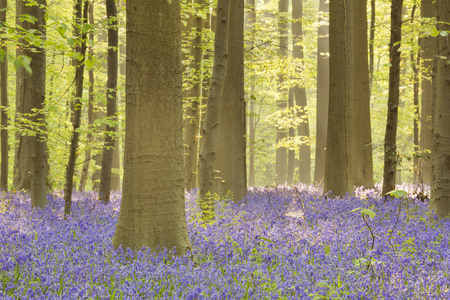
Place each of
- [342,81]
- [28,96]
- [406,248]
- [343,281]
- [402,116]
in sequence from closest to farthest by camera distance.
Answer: [343,281] < [406,248] < [342,81] < [28,96] < [402,116]

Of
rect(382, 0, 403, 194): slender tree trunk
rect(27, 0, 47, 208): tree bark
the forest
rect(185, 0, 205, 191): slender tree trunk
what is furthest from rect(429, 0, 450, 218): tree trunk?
rect(185, 0, 205, 191): slender tree trunk

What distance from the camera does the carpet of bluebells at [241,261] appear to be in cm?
414

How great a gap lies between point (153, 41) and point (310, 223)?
420cm

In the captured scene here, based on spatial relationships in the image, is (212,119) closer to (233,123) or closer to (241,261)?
(233,123)

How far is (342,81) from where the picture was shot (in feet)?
37.2

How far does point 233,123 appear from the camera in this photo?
35.9 ft

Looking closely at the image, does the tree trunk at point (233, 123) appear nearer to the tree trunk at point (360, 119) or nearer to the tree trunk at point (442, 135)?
the tree trunk at point (360, 119)

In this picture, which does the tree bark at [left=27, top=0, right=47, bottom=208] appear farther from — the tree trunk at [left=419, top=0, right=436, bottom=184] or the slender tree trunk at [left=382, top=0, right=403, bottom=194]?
the tree trunk at [left=419, top=0, right=436, bottom=184]

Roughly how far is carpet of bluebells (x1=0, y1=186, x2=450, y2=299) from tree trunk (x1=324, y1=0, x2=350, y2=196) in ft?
10.1

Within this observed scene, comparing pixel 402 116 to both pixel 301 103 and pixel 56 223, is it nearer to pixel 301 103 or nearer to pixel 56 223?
pixel 301 103

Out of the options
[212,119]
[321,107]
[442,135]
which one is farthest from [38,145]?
[321,107]

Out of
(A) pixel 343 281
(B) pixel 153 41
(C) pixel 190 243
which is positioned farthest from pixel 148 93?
(A) pixel 343 281

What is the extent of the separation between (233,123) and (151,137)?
5598 mm

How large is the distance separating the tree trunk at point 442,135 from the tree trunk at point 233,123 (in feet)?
14.4
